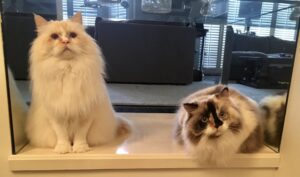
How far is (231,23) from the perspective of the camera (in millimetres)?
1546

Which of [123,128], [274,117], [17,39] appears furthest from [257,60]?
[17,39]

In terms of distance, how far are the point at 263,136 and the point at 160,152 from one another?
0.45 meters

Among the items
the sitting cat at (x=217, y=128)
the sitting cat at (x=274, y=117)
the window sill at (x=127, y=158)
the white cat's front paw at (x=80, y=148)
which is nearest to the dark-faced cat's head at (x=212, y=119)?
the sitting cat at (x=217, y=128)

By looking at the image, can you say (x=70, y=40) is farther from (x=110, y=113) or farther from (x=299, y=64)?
(x=299, y=64)

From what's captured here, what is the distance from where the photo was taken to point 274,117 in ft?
3.66

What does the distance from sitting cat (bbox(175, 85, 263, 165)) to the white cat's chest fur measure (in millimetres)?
356

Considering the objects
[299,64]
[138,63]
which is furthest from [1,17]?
[138,63]

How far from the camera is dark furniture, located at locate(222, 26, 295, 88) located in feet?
3.71

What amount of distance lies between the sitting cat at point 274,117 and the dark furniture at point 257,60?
66 mm

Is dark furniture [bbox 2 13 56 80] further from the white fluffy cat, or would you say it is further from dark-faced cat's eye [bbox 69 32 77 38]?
dark-faced cat's eye [bbox 69 32 77 38]

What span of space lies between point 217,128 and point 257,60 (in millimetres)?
714

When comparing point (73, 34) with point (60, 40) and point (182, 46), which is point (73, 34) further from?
point (182, 46)

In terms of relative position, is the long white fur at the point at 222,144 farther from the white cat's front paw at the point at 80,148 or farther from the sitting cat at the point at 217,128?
the white cat's front paw at the point at 80,148

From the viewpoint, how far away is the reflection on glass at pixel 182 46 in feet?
3.72
